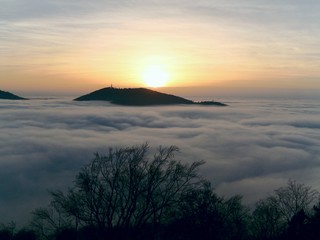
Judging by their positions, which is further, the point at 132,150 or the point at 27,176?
the point at 27,176

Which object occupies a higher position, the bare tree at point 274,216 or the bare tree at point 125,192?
the bare tree at point 125,192

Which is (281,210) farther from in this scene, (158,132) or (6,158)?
(158,132)

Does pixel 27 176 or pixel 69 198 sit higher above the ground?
pixel 69 198

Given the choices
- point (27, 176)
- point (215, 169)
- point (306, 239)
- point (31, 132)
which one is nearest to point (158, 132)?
point (31, 132)

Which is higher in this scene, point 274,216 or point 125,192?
point 125,192

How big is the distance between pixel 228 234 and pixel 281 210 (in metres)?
10.3

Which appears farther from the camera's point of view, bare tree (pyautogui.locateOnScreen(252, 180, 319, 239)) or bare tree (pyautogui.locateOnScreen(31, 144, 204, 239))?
bare tree (pyautogui.locateOnScreen(252, 180, 319, 239))

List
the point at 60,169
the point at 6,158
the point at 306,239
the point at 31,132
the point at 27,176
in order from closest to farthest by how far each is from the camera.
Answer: the point at 306,239 < the point at 27,176 < the point at 60,169 < the point at 6,158 < the point at 31,132

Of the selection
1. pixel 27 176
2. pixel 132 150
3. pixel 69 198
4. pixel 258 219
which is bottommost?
pixel 27 176

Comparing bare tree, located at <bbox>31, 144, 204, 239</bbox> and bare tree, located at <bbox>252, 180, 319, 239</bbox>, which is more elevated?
bare tree, located at <bbox>31, 144, 204, 239</bbox>

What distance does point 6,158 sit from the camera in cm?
11825

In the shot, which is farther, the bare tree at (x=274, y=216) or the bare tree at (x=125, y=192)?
the bare tree at (x=274, y=216)

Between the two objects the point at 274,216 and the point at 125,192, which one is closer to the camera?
the point at 125,192

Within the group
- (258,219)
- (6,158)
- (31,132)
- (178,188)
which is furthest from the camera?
(31,132)
